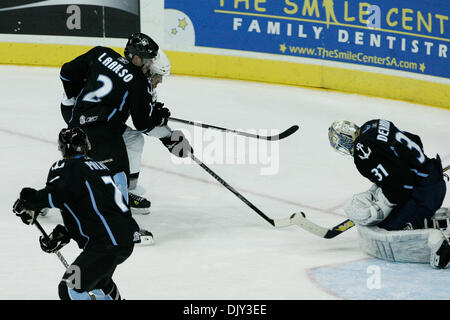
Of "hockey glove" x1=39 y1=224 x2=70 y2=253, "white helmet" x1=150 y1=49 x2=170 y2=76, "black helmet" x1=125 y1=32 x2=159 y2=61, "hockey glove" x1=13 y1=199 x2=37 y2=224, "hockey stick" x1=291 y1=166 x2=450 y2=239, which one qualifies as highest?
"black helmet" x1=125 y1=32 x2=159 y2=61

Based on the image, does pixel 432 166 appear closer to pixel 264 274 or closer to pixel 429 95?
pixel 264 274

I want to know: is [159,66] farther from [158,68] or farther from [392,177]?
[392,177]

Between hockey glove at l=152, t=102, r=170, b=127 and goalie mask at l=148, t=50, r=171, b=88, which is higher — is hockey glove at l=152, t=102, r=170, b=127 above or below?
below

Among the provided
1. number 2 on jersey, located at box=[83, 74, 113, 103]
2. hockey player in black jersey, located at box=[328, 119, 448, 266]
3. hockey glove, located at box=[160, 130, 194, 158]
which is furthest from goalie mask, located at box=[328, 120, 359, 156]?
number 2 on jersey, located at box=[83, 74, 113, 103]

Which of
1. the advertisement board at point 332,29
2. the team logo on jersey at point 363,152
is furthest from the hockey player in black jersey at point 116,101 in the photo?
the advertisement board at point 332,29

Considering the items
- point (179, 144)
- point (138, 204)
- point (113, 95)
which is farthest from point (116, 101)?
point (138, 204)

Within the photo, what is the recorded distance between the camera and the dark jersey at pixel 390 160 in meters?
4.67

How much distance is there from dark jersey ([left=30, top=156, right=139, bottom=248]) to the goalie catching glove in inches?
59.3

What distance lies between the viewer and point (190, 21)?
9.31 meters

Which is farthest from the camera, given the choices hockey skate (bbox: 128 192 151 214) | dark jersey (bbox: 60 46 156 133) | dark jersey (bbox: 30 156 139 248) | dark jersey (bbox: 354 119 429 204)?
hockey skate (bbox: 128 192 151 214)

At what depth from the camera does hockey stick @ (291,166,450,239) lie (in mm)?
5094

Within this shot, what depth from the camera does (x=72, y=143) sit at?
3668 millimetres

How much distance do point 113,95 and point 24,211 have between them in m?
1.50

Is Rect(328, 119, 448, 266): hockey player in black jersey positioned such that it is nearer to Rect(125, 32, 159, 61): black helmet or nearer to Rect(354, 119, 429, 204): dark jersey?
Rect(354, 119, 429, 204): dark jersey
